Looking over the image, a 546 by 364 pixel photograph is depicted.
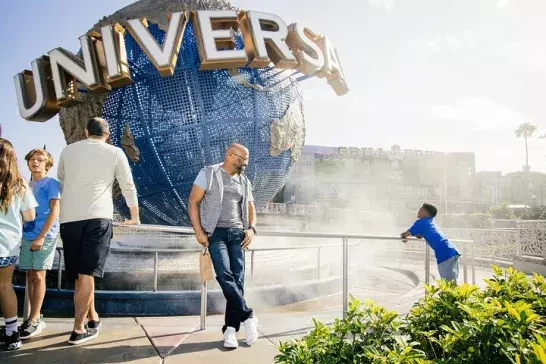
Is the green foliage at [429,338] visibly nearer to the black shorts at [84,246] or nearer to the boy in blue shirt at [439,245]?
the black shorts at [84,246]

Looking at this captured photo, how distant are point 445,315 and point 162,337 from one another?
7.19ft

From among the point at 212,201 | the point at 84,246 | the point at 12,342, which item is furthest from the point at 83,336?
the point at 212,201

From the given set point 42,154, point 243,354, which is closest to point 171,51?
point 42,154

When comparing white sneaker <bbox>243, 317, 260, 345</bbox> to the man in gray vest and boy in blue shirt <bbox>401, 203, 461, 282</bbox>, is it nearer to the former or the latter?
the man in gray vest

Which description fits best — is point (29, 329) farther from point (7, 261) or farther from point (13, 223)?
point (13, 223)

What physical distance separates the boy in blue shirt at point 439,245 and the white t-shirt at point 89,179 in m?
3.45

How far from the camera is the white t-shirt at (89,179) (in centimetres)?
274

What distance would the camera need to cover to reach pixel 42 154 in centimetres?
313

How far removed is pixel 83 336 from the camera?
2.77 metres

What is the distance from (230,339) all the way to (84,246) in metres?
1.22

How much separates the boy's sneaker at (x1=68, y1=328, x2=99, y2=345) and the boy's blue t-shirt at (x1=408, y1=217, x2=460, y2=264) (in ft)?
12.1

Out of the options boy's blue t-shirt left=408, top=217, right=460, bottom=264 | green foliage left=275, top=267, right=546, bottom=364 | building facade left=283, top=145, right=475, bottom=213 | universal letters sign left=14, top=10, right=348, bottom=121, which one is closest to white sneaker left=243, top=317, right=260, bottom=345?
green foliage left=275, top=267, right=546, bottom=364

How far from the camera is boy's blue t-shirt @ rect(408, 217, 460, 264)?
4809 mm

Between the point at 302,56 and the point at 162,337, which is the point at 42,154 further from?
the point at 302,56
